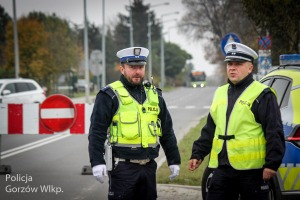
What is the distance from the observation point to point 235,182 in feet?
15.9

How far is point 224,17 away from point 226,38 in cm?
3427

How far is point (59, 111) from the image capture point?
10.1 m

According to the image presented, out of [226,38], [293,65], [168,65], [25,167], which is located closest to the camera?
[293,65]

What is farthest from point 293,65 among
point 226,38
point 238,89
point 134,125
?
point 226,38

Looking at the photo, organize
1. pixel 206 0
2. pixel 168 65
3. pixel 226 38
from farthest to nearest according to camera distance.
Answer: pixel 168 65 → pixel 206 0 → pixel 226 38

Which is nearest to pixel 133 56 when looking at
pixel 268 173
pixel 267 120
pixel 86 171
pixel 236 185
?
pixel 267 120

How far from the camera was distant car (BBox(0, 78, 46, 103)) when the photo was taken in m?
22.5

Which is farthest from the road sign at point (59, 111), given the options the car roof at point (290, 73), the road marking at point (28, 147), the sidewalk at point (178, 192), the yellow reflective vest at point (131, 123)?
the yellow reflective vest at point (131, 123)

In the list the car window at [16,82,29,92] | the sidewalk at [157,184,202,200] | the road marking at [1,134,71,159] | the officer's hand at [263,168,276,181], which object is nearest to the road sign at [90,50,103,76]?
the car window at [16,82,29,92]

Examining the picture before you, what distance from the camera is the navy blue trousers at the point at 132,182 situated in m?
5.01

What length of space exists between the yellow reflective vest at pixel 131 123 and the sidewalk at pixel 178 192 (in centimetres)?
303

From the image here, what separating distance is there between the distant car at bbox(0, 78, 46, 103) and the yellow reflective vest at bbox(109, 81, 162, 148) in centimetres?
1710

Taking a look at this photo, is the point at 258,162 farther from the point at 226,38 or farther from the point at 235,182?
the point at 226,38

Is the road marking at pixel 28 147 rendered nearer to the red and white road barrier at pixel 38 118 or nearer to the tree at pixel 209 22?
the red and white road barrier at pixel 38 118
